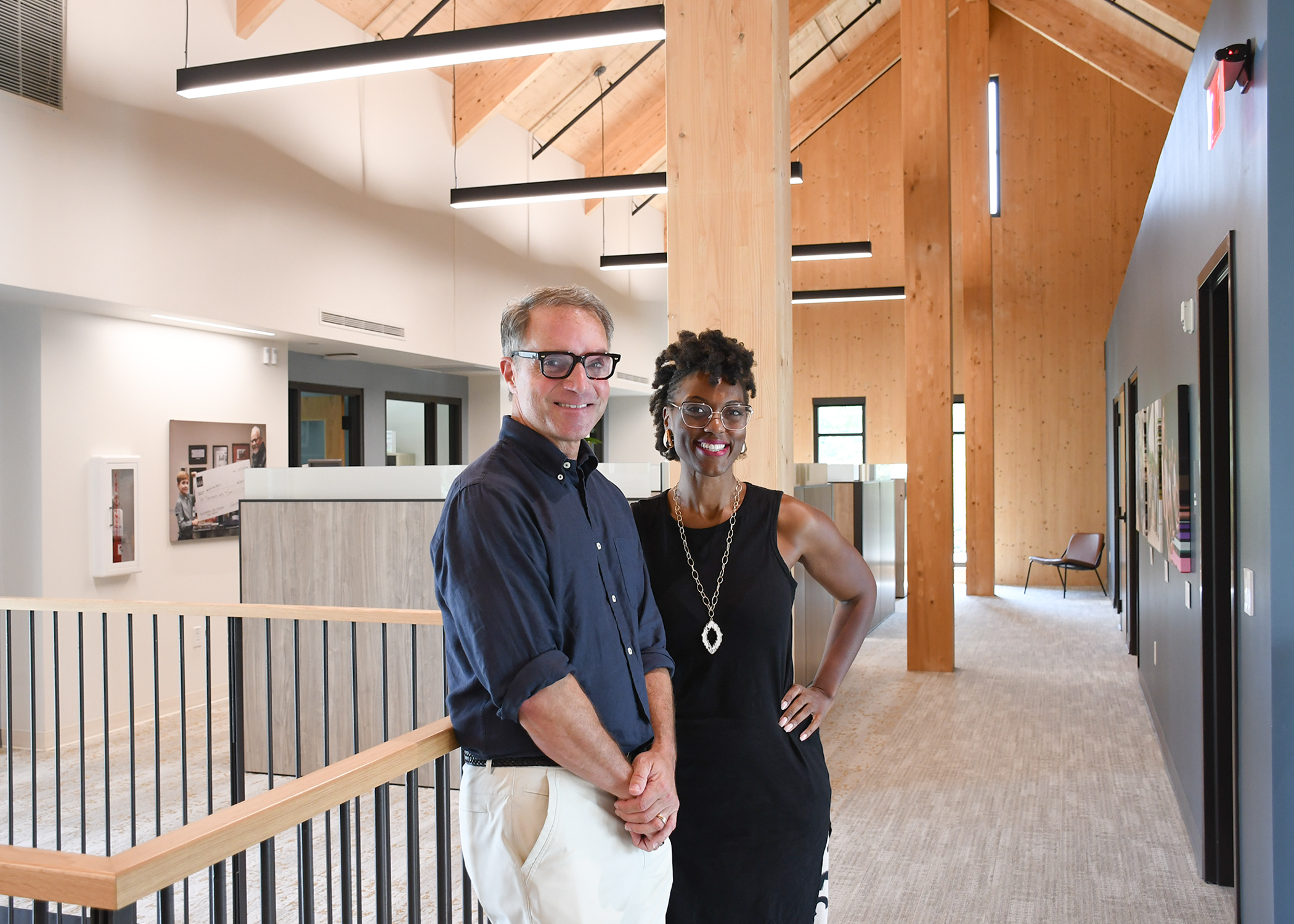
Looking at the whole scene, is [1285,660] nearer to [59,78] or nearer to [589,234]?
[59,78]

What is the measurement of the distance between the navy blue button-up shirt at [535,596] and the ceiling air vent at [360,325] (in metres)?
6.10

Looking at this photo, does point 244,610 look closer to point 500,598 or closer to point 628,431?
point 500,598

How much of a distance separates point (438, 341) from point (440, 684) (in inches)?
185

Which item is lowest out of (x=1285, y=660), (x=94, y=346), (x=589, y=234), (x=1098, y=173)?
(x=1285, y=660)

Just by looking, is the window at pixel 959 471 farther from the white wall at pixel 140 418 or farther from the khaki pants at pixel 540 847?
the khaki pants at pixel 540 847

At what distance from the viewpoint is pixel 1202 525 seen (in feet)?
11.1

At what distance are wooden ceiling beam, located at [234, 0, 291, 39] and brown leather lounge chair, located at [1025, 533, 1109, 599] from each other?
8996 millimetres

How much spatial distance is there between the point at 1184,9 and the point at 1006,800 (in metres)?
5.44

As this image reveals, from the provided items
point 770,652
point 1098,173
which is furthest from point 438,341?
point 1098,173

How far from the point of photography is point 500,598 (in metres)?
1.42

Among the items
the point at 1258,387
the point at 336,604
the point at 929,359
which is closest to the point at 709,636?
the point at 1258,387

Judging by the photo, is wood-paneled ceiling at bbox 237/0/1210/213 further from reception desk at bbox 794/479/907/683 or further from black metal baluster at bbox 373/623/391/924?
black metal baluster at bbox 373/623/391/924

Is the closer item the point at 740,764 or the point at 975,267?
the point at 740,764

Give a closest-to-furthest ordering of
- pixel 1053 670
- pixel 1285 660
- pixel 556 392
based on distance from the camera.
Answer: pixel 556 392 → pixel 1285 660 → pixel 1053 670
